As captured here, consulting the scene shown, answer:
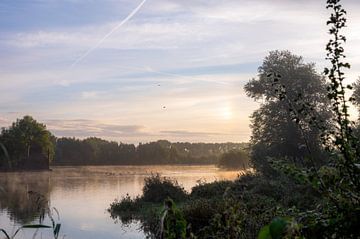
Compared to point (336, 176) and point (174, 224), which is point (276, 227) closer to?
point (174, 224)

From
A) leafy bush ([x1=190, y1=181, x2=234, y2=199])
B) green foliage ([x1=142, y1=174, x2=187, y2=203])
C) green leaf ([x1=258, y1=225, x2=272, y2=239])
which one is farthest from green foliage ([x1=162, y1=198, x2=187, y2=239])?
green foliage ([x1=142, y1=174, x2=187, y2=203])

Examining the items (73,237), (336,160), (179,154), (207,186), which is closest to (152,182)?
(207,186)

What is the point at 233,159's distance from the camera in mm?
73812

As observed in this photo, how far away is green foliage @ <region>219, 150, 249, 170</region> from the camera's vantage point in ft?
239

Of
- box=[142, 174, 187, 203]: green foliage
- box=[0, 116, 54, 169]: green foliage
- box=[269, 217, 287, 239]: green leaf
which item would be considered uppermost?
box=[0, 116, 54, 169]: green foliage

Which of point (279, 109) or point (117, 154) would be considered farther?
point (117, 154)

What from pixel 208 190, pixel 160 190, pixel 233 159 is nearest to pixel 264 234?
pixel 208 190

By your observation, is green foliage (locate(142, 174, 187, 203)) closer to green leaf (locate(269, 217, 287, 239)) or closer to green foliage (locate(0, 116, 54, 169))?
green leaf (locate(269, 217, 287, 239))

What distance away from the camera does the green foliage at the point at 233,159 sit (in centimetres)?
7298

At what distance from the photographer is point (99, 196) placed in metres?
36.7

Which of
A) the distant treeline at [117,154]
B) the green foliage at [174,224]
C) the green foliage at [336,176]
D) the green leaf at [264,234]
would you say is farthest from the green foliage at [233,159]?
the green leaf at [264,234]

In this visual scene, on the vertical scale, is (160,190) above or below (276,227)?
below

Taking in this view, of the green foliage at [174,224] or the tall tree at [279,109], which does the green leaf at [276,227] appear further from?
the tall tree at [279,109]

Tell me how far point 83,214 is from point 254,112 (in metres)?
21.2
